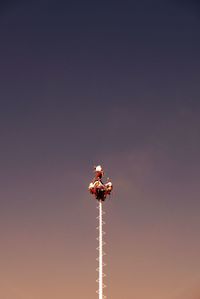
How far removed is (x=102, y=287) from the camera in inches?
1864

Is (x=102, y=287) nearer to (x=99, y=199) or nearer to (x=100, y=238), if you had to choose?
(x=100, y=238)

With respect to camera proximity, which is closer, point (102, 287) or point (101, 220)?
point (102, 287)

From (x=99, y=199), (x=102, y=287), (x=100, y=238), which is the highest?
(x=99, y=199)

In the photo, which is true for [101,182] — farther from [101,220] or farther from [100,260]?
[100,260]

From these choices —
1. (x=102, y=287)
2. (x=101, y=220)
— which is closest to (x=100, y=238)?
(x=101, y=220)

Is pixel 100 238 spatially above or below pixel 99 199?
below

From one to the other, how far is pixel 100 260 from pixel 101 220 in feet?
13.3

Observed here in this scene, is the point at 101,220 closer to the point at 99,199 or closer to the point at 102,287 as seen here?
the point at 99,199

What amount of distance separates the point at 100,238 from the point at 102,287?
16.2ft

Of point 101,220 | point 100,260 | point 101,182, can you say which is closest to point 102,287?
point 100,260

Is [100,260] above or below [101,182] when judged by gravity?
below

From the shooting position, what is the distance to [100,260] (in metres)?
49.2

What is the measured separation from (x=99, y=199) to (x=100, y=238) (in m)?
4.27

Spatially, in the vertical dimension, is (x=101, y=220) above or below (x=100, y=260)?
above
